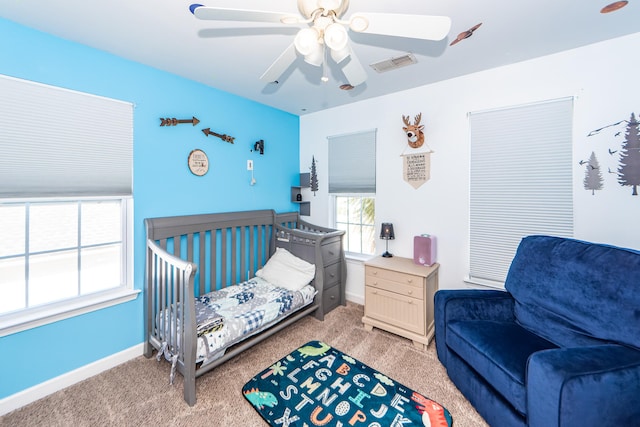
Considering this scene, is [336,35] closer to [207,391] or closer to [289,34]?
[289,34]

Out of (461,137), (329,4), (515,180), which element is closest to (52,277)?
(329,4)

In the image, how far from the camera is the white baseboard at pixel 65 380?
5.64 feet

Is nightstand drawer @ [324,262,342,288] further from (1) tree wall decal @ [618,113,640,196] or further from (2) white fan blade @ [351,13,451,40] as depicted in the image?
(1) tree wall decal @ [618,113,640,196]

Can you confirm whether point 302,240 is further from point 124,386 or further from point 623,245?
point 623,245

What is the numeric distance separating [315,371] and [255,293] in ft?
3.05

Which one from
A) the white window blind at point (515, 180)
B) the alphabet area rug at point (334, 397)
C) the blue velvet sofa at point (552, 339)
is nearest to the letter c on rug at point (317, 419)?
the alphabet area rug at point (334, 397)

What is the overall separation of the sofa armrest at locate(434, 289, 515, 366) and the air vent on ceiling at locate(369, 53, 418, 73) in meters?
1.93

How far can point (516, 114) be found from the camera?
91.9 inches

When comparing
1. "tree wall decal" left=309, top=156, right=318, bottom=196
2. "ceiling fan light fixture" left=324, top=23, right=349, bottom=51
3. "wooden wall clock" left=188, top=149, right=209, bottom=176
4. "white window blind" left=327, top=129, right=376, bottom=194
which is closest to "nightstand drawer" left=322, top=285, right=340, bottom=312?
"white window blind" left=327, top=129, right=376, bottom=194

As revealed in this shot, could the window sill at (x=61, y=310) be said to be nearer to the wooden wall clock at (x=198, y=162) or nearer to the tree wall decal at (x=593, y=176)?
the wooden wall clock at (x=198, y=162)

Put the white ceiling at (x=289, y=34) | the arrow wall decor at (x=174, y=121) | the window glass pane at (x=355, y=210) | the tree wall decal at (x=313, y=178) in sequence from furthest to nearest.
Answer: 1. the tree wall decal at (x=313, y=178)
2. the window glass pane at (x=355, y=210)
3. the arrow wall decor at (x=174, y=121)
4. the white ceiling at (x=289, y=34)

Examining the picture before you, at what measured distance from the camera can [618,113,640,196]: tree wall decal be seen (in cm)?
189

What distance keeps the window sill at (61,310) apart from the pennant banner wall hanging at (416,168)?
111 inches

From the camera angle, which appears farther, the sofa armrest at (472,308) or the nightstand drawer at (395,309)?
the nightstand drawer at (395,309)
